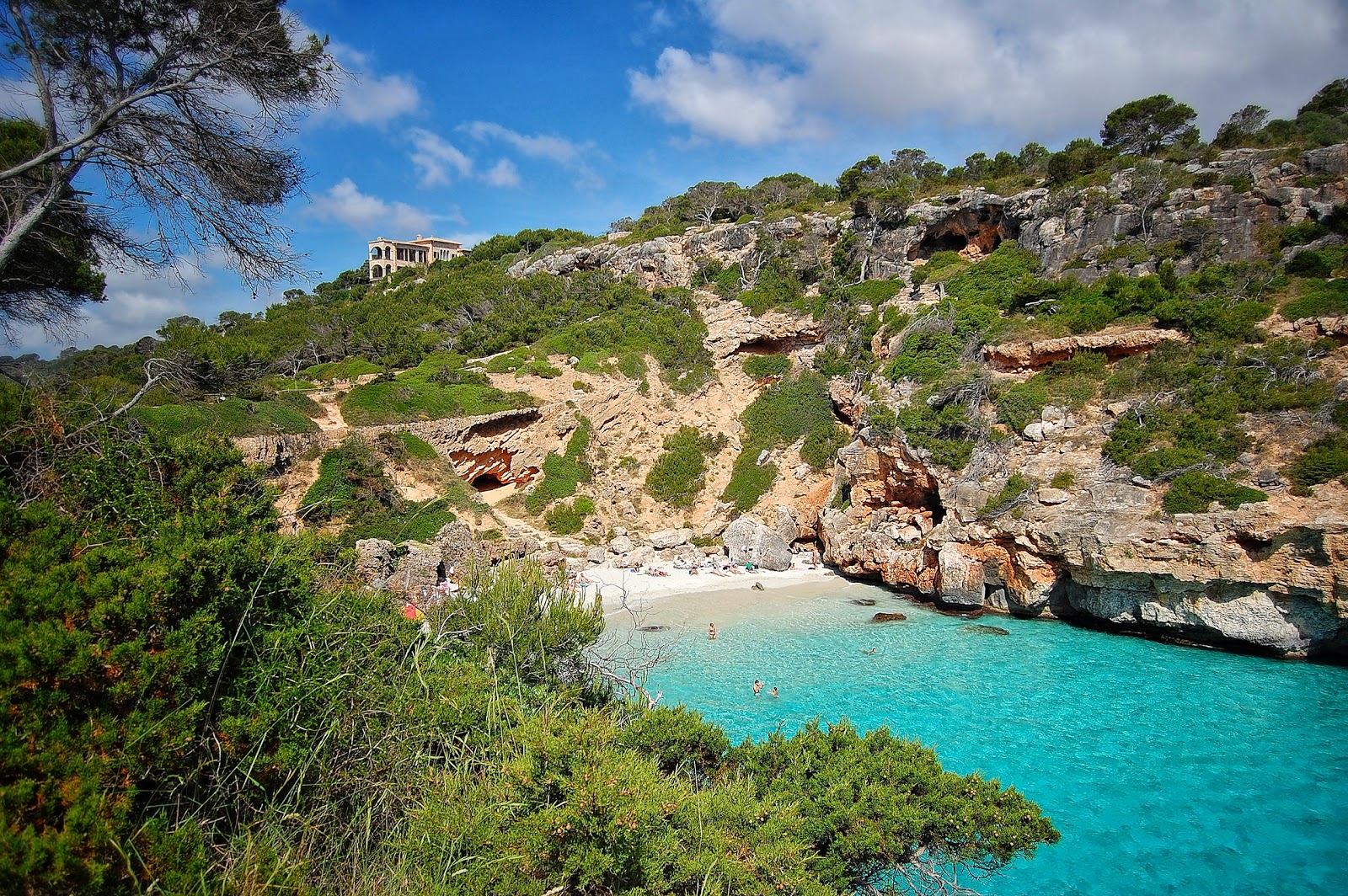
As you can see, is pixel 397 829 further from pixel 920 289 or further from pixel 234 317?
pixel 234 317

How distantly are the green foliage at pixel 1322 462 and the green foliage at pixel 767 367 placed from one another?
2177 centimetres

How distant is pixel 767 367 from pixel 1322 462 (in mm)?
23025

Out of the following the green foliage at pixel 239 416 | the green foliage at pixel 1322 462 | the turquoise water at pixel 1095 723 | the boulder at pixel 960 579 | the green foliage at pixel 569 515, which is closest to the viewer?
the turquoise water at pixel 1095 723

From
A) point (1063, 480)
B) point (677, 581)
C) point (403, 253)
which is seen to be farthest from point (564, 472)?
point (403, 253)

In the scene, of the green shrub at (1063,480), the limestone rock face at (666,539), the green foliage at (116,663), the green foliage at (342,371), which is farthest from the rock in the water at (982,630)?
the green foliage at (342,371)

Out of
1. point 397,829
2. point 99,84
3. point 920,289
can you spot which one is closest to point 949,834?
point 397,829

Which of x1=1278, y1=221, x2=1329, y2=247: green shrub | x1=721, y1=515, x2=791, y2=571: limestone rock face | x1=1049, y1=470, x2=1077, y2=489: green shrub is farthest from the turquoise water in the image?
x1=1278, y1=221, x2=1329, y2=247: green shrub

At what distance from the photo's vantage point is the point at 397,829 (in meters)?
3.87

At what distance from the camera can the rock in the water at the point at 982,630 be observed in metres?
17.2

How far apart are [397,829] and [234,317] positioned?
51566 millimetres

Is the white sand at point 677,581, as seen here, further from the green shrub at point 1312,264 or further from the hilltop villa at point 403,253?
the hilltop villa at point 403,253

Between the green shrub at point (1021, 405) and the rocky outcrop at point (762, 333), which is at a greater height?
the rocky outcrop at point (762, 333)

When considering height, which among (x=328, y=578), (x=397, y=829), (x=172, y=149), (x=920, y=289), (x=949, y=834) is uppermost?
(x=920, y=289)

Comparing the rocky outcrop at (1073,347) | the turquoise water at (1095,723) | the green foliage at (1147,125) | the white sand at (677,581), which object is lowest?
the turquoise water at (1095,723)
